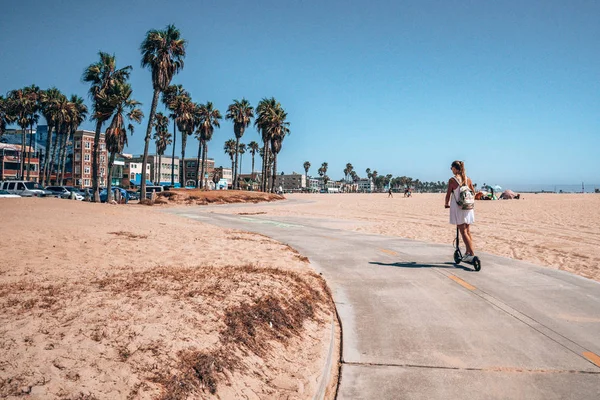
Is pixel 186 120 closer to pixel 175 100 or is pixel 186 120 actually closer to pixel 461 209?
pixel 175 100

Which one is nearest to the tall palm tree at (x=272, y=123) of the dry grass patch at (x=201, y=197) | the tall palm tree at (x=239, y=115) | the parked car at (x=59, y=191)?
the tall palm tree at (x=239, y=115)

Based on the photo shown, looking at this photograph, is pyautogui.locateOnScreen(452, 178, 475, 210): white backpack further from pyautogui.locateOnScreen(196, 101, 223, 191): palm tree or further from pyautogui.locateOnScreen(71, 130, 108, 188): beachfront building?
pyautogui.locateOnScreen(71, 130, 108, 188): beachfront building

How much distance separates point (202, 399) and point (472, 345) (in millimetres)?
3002

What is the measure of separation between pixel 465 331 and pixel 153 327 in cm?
355

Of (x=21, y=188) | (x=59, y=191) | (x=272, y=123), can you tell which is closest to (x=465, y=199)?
(x=21, y=188)

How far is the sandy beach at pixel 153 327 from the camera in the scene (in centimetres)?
268

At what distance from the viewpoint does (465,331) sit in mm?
4535

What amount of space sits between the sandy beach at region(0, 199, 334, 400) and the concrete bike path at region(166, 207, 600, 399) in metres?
0.56

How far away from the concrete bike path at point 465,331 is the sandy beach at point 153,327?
0.56m

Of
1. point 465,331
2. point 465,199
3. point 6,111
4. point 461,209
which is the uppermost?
point 6,111

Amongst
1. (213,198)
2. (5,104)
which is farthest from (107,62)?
(5,104)

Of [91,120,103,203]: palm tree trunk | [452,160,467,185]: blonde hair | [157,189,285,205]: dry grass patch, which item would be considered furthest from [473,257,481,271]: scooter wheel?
[91,120,103,203]: palm tree trunk

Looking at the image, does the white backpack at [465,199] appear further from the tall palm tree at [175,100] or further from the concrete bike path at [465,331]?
the tall palm tree at [175,100]

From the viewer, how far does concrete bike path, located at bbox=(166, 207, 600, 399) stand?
3.36 m
